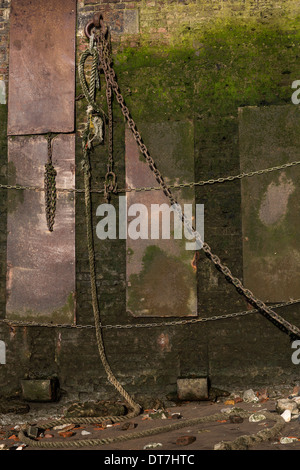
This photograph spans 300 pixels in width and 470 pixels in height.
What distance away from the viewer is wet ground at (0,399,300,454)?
161 inches

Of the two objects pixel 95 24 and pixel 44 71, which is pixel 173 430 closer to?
pixel 44 71

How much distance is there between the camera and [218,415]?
476cm

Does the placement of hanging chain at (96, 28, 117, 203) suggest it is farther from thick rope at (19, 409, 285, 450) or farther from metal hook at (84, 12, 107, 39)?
thick rope at (19, 409, 285, 450)

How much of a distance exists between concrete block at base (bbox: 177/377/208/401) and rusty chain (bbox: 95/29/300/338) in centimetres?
102

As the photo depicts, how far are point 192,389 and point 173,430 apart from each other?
32.9 inches

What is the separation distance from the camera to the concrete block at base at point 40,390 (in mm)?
5570

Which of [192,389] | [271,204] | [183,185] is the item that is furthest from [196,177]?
[192,389]

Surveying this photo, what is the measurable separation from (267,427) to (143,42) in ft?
14.2

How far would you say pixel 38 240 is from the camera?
5.79 m

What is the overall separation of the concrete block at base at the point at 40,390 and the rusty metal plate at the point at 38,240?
2.33 feet

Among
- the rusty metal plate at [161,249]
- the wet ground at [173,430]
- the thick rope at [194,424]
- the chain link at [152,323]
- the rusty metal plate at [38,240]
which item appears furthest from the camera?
the rusty metal plate at [38,240]

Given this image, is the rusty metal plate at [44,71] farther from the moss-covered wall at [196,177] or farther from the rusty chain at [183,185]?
the rusty chain at [183,185]

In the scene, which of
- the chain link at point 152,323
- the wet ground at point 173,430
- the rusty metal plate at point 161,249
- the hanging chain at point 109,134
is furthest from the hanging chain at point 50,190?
the wet ground at point 173,430
